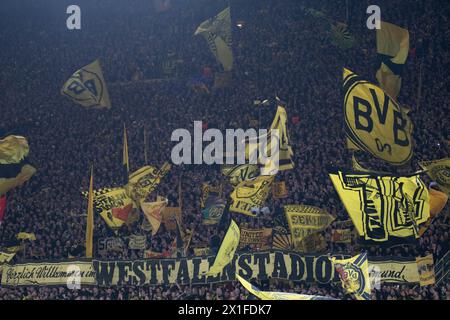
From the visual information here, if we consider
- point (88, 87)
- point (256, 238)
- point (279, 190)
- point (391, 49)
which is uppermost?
point (391, 49)

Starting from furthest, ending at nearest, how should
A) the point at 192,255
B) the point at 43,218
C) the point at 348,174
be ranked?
the point at 43,218 < the point at 192,255 < the point at 348,174

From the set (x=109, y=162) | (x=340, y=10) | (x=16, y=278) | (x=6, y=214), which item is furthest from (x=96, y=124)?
(x=340, y=10)

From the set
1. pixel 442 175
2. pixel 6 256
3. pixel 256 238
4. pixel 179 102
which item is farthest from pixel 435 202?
pixel 6 256

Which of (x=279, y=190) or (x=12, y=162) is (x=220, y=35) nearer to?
(x=279, y=190)

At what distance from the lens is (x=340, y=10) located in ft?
88.2

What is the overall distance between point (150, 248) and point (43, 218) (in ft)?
12.0

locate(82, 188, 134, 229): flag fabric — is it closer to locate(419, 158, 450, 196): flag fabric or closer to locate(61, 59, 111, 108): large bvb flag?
locate(61, 59, 111, 108): large bvb flag

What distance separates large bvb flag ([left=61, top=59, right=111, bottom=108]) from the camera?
987 inches

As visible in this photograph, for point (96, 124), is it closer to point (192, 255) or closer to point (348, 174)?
point (192, 255)

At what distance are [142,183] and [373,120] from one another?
679cm

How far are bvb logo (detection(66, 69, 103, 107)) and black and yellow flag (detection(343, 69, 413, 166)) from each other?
9.62m

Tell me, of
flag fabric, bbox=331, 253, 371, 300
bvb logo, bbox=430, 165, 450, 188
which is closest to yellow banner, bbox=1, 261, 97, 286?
flag fabric, bbox=331, 253, 371, 300

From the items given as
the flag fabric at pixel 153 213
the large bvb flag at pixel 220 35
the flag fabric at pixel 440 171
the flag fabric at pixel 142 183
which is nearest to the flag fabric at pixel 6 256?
the flag fabric at pixel 142 183

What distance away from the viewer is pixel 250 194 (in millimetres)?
20500
